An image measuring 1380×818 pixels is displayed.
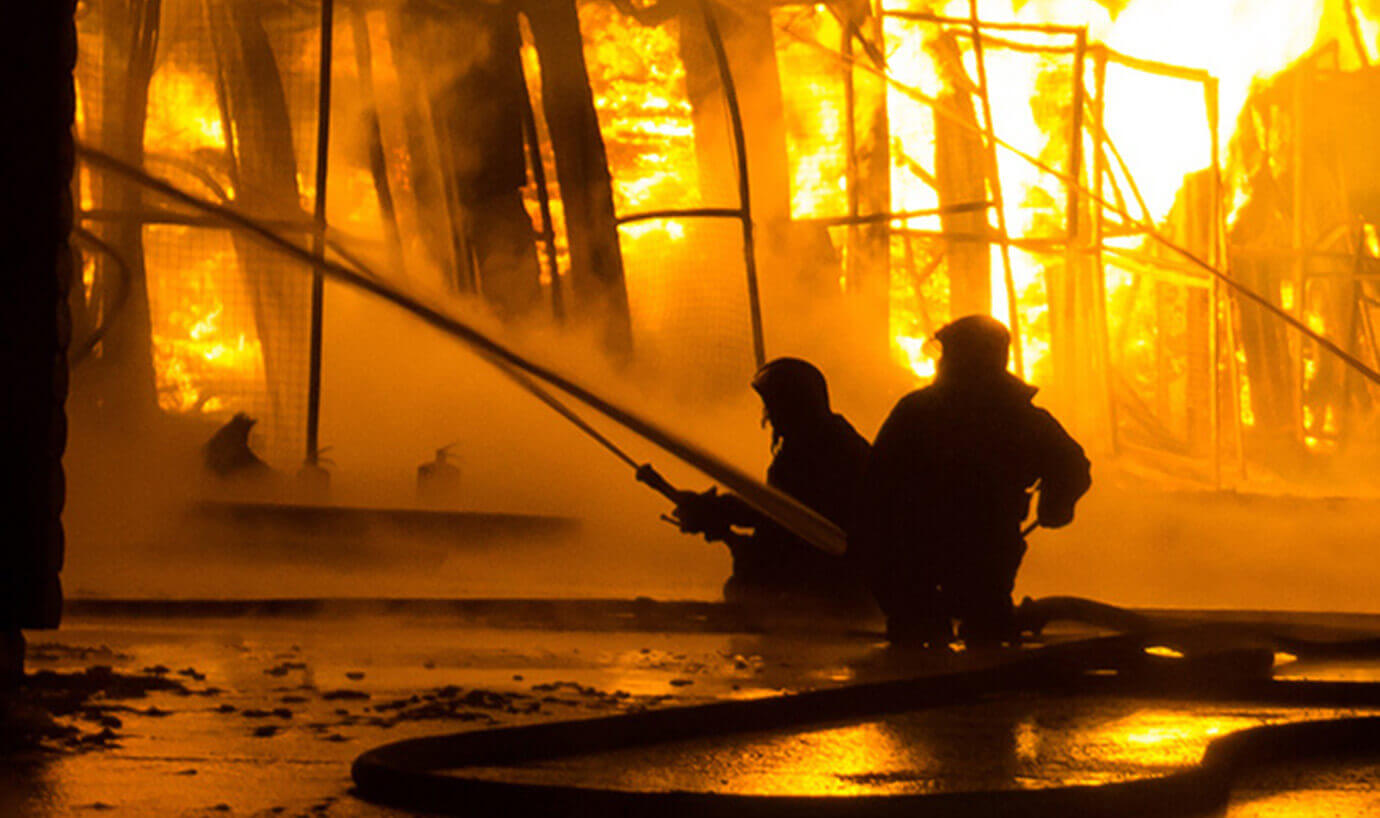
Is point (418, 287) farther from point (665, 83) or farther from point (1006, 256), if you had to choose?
point (1006, 256)

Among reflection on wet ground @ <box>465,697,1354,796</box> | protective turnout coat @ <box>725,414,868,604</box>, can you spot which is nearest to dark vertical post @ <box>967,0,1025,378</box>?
protective turnout coat @ <box>725,414,868,604</box>

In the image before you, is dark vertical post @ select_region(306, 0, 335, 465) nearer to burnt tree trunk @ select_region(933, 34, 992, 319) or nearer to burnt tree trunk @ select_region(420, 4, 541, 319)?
burnt tree trunk @ select_region(420, 4, 541, 319)

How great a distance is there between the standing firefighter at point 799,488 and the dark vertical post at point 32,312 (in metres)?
3.36

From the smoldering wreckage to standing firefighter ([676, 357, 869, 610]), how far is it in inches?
6.3

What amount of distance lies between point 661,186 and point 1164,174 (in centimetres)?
712

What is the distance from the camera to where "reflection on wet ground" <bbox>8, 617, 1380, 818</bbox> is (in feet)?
11.2

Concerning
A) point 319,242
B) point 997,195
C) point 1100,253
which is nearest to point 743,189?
point 319,242

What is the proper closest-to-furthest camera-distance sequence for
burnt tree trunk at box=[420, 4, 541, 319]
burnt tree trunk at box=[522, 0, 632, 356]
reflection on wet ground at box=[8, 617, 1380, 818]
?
reflection on wet ground at box=[8, 617, 1380, 818] → burnt tree trunk at box=[420, 4, 541, 319] → burnt tree trunk at box=[522, 0, 632, 356]

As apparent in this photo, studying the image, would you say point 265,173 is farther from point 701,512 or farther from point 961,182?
point 961,182

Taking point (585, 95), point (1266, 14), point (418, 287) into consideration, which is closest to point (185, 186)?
point (418, 287)

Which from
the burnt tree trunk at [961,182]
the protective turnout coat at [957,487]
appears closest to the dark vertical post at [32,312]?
the protective turnout coat at [957,487]

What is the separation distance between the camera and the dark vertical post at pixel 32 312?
400cm

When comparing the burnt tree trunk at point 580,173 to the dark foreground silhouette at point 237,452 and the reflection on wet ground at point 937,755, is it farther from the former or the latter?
the reflection on wet ground at point 937,755

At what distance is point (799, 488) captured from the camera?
7.31 m
